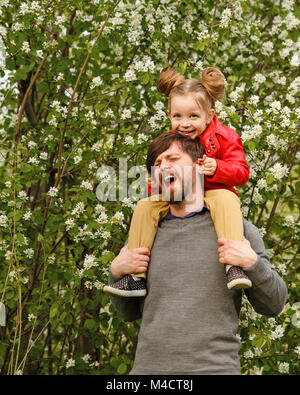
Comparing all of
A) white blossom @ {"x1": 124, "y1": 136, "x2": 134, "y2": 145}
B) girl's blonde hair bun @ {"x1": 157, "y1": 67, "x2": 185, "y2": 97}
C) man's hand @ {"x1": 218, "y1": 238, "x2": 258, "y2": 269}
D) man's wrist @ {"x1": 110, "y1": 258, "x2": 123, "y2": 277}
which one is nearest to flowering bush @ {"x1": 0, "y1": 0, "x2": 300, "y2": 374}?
white blossom @ {"x1": 124, "y1": 136, "x2": 134, "y2": 145}

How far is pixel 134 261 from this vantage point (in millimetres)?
1943

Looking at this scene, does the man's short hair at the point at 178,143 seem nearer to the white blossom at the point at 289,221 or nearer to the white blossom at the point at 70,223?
Result: the white blossom at the point at 70,223


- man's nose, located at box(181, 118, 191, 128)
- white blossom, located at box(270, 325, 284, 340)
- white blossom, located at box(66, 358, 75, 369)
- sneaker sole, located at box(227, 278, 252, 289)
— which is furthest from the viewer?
white blossom, located at box(66, 358, 75, 369)

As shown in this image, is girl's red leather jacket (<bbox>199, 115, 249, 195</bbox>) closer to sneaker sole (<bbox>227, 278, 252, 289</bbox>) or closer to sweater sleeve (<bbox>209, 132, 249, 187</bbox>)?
sweater sleeve (<bbox>209, 132, 249, 187</bbox>)

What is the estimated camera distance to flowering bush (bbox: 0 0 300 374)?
3.05 meters

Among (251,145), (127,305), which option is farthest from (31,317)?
(251,145)

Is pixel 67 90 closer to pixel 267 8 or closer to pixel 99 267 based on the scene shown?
pixel 99 267

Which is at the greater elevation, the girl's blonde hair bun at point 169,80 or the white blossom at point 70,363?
the girl's blonde hair bun at point 169,80

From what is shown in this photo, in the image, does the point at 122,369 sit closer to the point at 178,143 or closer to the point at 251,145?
the point at 251,145

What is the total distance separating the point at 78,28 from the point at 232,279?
2.57 m

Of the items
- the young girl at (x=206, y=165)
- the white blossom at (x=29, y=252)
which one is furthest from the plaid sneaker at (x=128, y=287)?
the white blossom at (x=29, y=252)

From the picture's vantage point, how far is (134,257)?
1950mm

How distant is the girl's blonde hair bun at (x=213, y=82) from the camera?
216 cm
